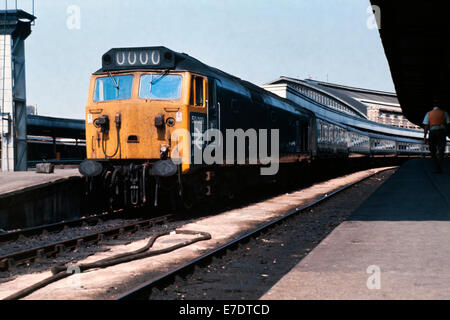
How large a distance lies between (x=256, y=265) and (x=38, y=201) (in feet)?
21.8

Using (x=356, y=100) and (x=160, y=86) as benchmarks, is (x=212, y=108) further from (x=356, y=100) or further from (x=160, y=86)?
(x=356, y=100)

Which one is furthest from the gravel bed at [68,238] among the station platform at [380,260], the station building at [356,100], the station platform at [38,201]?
the station building at [356,100]

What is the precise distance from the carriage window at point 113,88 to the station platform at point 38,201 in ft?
7.76

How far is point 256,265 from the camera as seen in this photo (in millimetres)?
6828

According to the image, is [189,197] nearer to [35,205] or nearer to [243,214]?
[243,214]

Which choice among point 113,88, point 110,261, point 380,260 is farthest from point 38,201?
point 380,260

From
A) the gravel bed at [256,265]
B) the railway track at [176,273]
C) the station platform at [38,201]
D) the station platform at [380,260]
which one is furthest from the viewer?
the station platform at [38,201]

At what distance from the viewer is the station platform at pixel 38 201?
10859 millimetres

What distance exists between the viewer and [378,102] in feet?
392

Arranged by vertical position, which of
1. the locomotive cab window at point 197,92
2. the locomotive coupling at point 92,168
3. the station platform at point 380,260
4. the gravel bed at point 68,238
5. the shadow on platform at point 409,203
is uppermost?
the locomotive cab window at point 197,92

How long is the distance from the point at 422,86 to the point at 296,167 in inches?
292

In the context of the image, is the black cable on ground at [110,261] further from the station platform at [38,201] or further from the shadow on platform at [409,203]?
the station platform at [38,201]

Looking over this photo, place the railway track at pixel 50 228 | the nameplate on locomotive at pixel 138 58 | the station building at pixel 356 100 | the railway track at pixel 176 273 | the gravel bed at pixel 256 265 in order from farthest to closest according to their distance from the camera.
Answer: the station building at pixel 356 100 < the nameplate on locomotive at pixel 138 58 < the railway track at pixel 50 228 < the gravel bed at pixel 256 265 < the railway track at pixel 176 273
